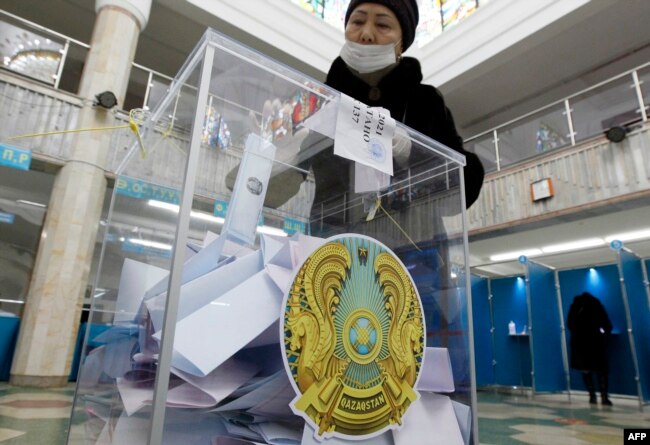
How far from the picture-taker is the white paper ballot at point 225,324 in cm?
29

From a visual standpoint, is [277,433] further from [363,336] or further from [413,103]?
[413,103]

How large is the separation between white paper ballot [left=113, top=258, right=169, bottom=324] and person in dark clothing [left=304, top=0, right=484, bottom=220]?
1.54 feet

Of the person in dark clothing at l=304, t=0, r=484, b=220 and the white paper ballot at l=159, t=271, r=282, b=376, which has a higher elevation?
the person in dark clothing at l=304, t=0, r=484, b=220

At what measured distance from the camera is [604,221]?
5207 mm

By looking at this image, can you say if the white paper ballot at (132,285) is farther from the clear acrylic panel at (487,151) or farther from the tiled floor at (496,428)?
the clear acrylic panel at (487,151)

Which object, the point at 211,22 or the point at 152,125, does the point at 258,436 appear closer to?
the point at 152,125

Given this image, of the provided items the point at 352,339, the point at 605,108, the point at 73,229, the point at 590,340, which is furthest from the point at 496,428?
the point at 605,108

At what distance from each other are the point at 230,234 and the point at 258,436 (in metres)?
0.17

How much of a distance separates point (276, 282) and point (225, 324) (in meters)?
0.06

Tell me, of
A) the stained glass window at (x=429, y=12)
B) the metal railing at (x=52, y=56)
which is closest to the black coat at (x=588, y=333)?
the stained glass window at (x=429, y=12)

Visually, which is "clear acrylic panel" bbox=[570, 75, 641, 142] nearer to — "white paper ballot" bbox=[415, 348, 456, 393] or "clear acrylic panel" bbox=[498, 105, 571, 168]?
"clear acrylic panel" bbox=[498, 105, 571, 168]

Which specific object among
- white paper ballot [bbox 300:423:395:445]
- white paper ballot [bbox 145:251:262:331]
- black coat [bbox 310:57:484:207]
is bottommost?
white paper ballot [bbox 300:423:395:445]

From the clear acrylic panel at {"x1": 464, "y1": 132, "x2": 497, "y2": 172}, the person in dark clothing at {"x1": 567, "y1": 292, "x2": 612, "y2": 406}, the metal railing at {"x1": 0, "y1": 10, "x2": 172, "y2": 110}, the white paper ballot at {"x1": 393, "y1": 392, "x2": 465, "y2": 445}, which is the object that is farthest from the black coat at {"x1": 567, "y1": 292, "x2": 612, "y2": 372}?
the metal railing at {"x1": 0, "y1": 10, "x2": 172, "y2": 110}

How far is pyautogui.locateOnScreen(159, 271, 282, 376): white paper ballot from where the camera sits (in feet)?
0.96
